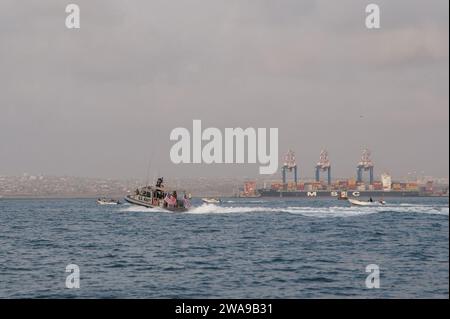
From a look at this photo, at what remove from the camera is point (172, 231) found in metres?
71.1

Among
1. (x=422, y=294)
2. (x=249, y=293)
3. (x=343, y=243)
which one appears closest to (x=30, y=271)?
(x=249, y=293)

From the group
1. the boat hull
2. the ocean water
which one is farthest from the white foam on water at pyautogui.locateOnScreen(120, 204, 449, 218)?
the ocean water

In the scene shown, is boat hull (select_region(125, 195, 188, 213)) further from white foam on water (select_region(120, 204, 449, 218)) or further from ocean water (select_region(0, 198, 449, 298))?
ocean water (select_region(0, 198, 449, 298))

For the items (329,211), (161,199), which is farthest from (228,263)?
(329,211)

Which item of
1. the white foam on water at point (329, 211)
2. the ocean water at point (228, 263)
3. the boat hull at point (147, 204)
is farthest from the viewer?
the white foam on water at point (329, 211)

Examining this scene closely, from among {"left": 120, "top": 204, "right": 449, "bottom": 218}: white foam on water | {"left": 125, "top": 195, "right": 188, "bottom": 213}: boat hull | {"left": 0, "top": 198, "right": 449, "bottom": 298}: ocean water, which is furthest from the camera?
{"left": 120, "top": 204, "right": 449, "bottom": 218}: white foam on water

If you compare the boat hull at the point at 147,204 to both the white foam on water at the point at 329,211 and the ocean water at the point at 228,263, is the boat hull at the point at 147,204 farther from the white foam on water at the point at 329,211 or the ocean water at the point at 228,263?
the ocean water at the point at 228,263

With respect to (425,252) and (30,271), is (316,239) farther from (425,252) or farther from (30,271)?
(30,271)

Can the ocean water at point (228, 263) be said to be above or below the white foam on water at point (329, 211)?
above

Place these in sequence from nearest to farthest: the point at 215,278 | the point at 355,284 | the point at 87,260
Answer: the point at 355,284, the point at 215,278, the point at 87,260

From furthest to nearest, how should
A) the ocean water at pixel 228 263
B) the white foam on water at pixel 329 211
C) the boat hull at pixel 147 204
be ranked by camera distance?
the white foam on water at pixel 329 211
the boat hull at pixel 147 204
the ocean water at pixel 228 263

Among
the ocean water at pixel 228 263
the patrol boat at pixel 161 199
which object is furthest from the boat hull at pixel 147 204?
the ocean water at pixel 228 263

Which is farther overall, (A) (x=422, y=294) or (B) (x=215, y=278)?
(B) (x=215, y=278)

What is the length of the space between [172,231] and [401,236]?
84.4ft
